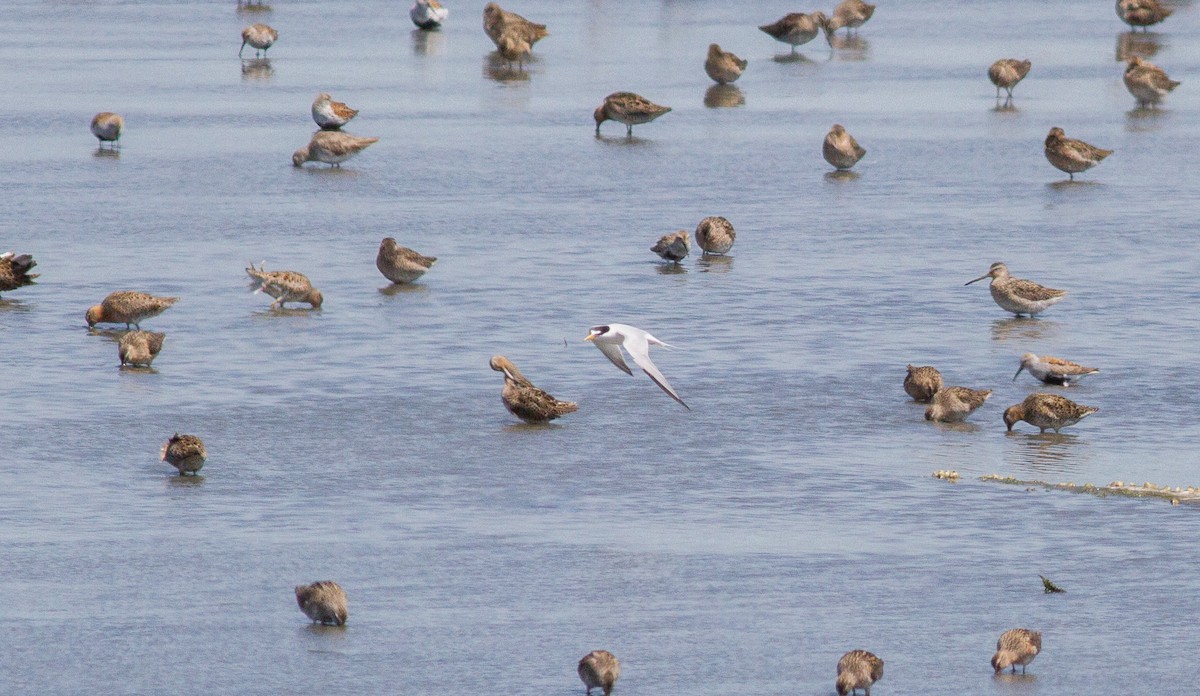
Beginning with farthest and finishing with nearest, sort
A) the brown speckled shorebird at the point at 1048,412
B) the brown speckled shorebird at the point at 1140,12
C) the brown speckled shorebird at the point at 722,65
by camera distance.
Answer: the brown speckled shorebird at the point at 1140,12, the brown speckled shorebird at the point at 722,65, the brown speckled shorebird at the point at 1048,412

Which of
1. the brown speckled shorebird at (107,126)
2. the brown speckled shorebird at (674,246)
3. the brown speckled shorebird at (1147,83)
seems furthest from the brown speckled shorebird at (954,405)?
the brown speckled shorebird at (1147,83)

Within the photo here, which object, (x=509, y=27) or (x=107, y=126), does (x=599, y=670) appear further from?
(x=509, y=27)

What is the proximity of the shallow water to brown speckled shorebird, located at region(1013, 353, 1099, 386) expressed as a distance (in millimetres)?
177

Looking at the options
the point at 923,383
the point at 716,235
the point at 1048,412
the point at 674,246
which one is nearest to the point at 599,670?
the point at 1048,412

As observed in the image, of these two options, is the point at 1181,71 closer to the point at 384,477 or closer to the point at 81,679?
the point at 384,477

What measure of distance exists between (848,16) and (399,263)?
25.8 m

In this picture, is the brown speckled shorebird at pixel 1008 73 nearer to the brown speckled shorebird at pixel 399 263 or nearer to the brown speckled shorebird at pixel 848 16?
the brown speckled shorebird at pixel 848 16

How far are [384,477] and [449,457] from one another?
804 millimetres

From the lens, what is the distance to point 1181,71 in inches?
1682

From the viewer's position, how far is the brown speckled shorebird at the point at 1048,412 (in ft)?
57.7

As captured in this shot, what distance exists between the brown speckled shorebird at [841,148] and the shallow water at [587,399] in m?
0.41

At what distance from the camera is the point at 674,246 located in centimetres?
2527

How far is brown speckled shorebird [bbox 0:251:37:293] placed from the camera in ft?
76.2

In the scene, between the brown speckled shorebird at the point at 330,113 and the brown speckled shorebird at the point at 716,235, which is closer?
the brown speckled shorebird at the point at 716,235
